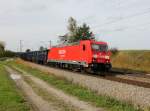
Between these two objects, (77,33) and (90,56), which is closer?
(90,56)

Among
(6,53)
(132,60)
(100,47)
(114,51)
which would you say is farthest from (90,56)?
(6,53)

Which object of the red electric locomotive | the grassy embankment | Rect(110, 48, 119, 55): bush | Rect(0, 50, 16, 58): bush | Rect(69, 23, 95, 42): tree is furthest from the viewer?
Rect(0, 50, 16, 58): bush

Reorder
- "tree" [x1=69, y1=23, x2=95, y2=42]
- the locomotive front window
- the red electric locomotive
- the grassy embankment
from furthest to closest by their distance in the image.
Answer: "tree" [x1=69, y1=23, x2=95, y2=42]
the grassy embankment
the locomotive front window
the red electric locomotive

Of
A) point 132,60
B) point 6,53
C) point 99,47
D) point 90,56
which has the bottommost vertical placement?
point 132,60

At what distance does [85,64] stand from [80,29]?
2825 inches

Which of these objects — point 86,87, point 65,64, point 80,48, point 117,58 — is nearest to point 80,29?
point 117,58

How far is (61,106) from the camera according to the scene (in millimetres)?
12953

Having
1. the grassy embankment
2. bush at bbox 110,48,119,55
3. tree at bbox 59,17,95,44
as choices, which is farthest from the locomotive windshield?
tree at bbox 59,17,95,44

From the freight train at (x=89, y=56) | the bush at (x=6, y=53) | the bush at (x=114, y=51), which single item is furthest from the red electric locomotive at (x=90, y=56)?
the bush at (x=6, y=53)

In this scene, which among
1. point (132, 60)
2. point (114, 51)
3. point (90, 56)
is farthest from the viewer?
point (114, 51)

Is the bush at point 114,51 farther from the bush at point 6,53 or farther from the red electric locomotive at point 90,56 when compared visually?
the bush at point 6,53

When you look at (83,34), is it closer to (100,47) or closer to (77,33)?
(77,33)

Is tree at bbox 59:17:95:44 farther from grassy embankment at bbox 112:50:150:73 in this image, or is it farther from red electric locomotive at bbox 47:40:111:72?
red electric locomotive at bbox 47:40:111:72

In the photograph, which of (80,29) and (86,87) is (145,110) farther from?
(80,29)
